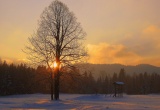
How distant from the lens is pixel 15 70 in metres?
102

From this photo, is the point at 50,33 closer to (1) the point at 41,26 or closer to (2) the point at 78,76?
(1) the point at 41,26

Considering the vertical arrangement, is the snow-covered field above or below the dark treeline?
below

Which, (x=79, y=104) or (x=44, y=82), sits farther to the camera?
(x=44, y=82)

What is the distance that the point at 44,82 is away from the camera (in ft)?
152

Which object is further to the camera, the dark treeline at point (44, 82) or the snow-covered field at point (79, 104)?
the dark treeline at point (44, 82)

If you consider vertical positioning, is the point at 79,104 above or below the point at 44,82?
below

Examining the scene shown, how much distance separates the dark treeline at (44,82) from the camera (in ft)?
134

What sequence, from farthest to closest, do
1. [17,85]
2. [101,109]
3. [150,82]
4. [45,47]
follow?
[150,82] → [17,85] → [45,47] → [101,109]

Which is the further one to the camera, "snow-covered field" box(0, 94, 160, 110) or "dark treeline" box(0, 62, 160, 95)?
"dark treeline" box(0, 62, 160, 95)

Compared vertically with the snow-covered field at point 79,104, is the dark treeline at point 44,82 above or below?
above

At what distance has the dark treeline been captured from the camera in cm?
4091

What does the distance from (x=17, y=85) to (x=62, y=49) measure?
61.2 metres

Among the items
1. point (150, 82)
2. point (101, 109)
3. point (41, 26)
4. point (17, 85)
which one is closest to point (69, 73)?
point (41, 26)

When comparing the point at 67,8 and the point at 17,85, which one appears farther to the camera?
the point at 17,85
